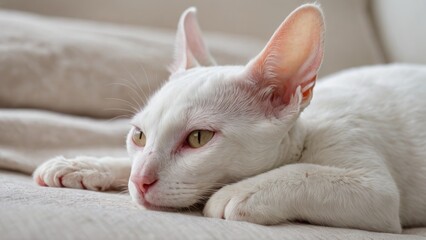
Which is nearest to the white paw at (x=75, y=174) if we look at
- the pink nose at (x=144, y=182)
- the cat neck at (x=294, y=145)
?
the pink nose at (x=144, y=182)

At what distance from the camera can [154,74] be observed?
6.71 ft

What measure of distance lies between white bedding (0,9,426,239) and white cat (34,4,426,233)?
0.05 m

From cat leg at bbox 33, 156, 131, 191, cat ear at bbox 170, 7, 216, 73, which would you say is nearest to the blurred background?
cat ear at bbox 170, 7, 216, 73

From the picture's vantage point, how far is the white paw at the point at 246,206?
3.15ft

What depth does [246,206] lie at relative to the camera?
0.96m

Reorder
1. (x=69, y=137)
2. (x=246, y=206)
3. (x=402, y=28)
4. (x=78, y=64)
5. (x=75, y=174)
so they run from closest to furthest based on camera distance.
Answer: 1. (x=246, y=206)
2. (x=75, y=174)
3. (x=69, y=137)
4. (x=78, y=64)
5. (x=402, y=28)

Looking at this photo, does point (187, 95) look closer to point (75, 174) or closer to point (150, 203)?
point (150, 203)

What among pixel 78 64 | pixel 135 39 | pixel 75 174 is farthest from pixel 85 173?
pixel 135 39

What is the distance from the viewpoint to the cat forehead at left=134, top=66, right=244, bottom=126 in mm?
1048

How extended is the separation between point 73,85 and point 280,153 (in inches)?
41.2

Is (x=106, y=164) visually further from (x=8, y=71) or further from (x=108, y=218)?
(x=8, y=71)

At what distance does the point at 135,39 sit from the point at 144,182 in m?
1.26

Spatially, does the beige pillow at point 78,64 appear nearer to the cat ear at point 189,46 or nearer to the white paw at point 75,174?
the cat ear at point 189,46

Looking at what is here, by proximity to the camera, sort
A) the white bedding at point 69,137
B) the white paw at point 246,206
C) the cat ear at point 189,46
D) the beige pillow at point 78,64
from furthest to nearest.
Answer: the beige pillow at point 78,64 < the cat ear at point 189,46 < the white paw at point 246,206 < the white bedding at point 69,137
